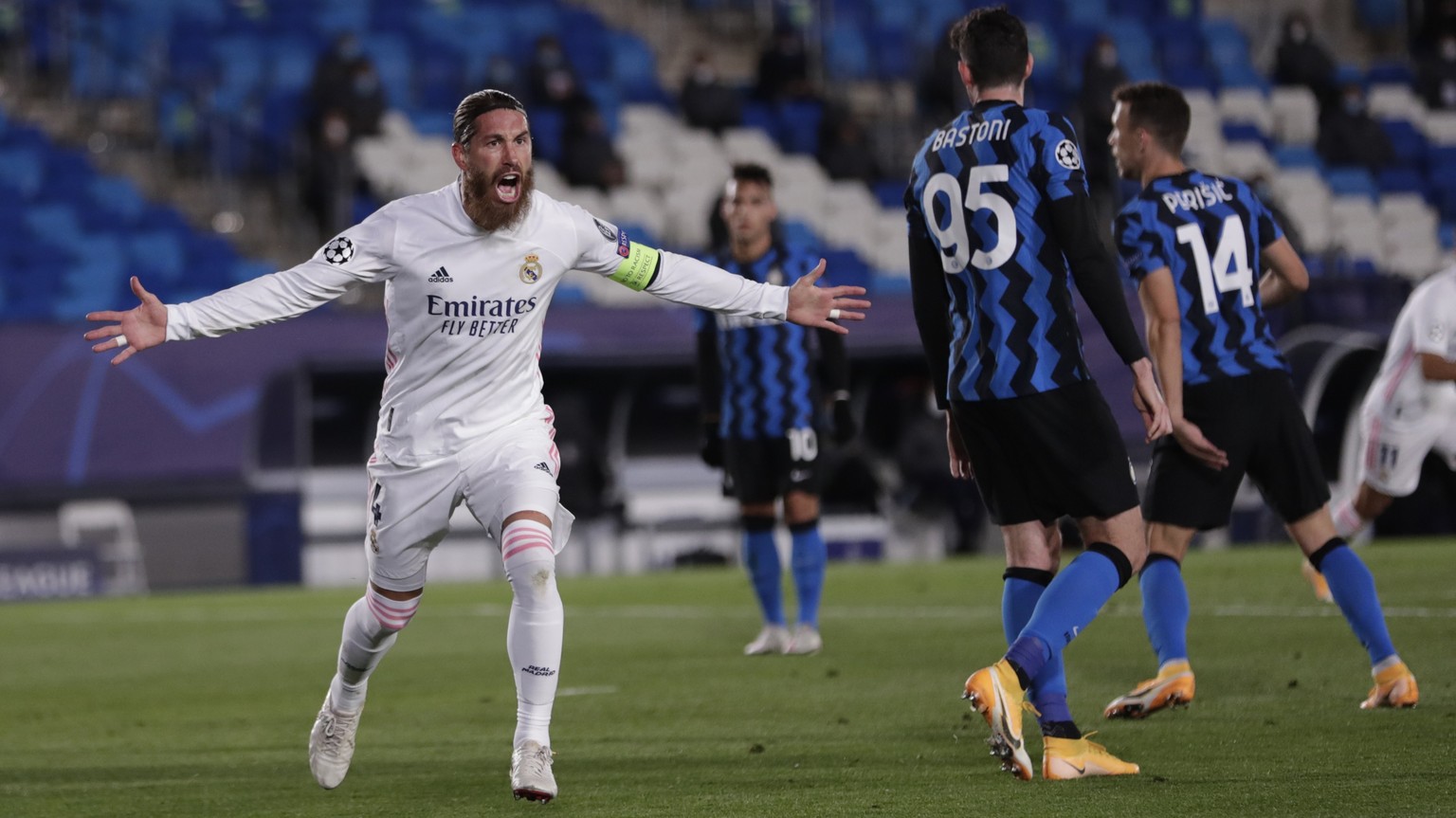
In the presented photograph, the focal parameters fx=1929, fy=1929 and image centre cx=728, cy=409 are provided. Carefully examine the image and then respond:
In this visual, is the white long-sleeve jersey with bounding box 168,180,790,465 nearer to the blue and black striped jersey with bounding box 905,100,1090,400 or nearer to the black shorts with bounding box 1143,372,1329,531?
the blue and black striped jersey with bounding box 905,100,1090,400

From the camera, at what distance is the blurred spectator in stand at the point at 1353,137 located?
904 inches

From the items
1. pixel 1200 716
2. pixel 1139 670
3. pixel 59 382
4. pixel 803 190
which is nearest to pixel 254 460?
pixel 59 382

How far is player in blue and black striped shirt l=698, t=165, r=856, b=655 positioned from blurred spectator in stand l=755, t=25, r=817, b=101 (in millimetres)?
12648

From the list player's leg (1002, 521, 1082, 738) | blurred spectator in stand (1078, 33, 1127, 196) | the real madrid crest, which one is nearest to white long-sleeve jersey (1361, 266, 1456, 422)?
player's leg (1002, 521, 1082, 738)

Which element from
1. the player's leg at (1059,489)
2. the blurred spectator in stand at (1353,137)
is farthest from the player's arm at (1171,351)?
the blurred spectator in stand at (1353,137)

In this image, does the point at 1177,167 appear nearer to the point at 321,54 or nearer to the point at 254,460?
the point at 254,460

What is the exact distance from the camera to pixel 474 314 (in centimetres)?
569

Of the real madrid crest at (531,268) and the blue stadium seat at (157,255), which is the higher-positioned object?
the blue stadium seat at (157,255)

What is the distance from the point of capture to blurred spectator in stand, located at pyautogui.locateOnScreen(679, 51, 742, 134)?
856 inches

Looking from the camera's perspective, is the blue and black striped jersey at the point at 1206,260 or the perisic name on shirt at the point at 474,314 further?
the blue and black striped jersey at the point at 1206,260

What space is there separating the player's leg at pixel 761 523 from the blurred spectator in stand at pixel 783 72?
13.1 m

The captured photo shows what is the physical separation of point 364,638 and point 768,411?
4357 millimetres

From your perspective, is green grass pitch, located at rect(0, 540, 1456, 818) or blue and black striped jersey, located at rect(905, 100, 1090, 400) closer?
green grass pitch, located at rect(0, 540, 1456, 818)

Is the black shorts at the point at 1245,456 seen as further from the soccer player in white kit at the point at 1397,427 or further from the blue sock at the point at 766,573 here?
the soccer player in white kit at the point at 1397,427
